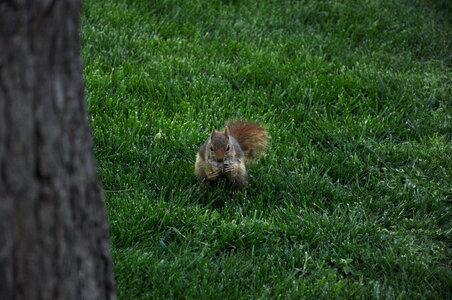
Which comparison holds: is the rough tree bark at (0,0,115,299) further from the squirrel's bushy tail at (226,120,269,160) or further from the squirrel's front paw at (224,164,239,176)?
the squirrel's bushy tail at (226,120,269,160)

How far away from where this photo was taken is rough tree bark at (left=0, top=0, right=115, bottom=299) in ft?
5.68

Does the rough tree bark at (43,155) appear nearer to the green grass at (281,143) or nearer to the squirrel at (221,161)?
the green grass at (281,143)

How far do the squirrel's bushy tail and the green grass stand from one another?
11cm

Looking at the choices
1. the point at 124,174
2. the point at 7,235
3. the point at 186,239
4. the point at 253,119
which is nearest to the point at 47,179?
the point at 7,235

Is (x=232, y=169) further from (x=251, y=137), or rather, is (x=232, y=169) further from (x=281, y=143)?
(x=281, y=143)

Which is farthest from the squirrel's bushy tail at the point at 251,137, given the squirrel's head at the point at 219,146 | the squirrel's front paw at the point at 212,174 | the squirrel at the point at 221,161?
the squirrel's front paw at the point at 212,174

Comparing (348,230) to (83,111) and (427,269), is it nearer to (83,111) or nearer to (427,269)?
(427,269)

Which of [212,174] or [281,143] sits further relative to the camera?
[281,143]

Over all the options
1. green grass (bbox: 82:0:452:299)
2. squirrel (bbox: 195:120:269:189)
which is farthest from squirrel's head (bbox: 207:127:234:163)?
green grass (bbox: 82:0:452:299)

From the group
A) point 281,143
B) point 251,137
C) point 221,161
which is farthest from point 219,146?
point 281,143

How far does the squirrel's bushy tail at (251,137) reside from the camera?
409 cm

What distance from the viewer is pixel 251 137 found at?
4.07 meters

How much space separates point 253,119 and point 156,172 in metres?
1.03

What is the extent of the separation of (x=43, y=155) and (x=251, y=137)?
2370 millimetres
